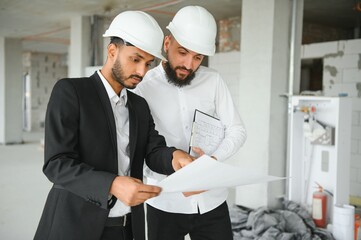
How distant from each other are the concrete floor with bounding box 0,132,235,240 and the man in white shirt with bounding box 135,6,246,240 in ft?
6.24

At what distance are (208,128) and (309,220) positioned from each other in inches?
89.0

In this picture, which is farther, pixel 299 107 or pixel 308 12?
pixel 308 12

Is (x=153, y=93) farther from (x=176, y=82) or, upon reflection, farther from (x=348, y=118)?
(x=348, y=118)

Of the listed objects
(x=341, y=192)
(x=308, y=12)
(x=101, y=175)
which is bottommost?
(x=341, y=192)

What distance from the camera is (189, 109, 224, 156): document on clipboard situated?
1731 mm

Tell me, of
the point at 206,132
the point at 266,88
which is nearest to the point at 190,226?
the point at 206,132

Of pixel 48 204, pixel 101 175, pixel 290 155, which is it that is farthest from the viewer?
pixel 290 155

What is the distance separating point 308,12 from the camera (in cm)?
640

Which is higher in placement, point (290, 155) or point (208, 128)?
point (208, 128)

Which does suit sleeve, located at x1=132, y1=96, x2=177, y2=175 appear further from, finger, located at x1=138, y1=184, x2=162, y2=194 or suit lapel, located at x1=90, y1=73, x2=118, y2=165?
finger, located at x1=138, y1=184, x2=162, y2=194

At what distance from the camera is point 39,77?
14.1 m

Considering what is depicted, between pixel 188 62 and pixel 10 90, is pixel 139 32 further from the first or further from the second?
pixel 10 90

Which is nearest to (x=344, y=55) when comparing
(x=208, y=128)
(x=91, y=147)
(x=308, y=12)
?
(x=308, y=12)

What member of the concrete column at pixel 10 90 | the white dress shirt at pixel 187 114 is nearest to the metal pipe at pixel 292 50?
the white dress shirt at pixel 187 114
